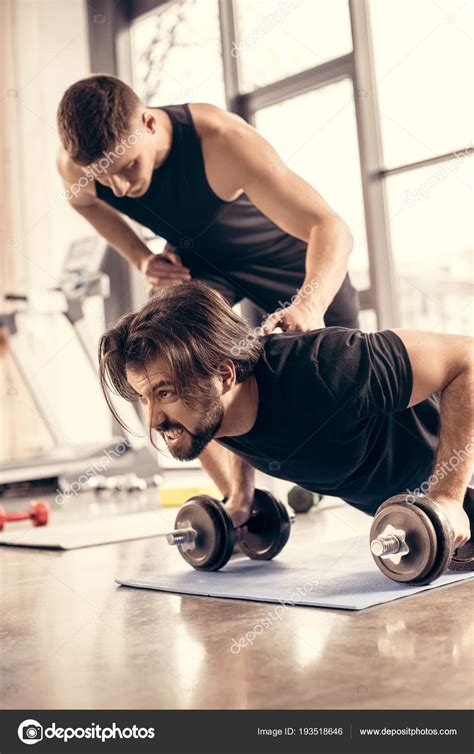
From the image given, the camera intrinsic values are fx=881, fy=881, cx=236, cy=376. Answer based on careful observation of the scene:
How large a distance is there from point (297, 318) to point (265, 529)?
0.51 meters

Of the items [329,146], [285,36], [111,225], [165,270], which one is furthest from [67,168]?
[285,36]

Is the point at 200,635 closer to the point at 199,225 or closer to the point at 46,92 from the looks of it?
the point at 199,225

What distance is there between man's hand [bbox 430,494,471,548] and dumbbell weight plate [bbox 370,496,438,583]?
51mm

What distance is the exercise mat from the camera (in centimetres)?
148

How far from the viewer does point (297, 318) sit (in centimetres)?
158

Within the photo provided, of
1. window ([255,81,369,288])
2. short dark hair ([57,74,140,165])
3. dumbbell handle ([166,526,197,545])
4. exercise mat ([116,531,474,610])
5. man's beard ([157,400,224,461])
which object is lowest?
exercise mat ([116,531,474,610])

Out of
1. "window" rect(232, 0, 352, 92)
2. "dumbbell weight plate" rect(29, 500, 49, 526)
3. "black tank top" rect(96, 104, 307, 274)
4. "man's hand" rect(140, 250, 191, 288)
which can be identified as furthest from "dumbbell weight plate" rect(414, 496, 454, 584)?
"window" rect(232, 0, 352, 92)

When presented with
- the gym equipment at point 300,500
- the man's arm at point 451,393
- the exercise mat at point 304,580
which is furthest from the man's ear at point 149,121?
the gym equipment at point 300,500

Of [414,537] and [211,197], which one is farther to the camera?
[211,197]

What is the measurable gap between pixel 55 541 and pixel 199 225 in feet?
3.27

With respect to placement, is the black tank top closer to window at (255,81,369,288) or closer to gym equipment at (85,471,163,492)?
gym equipment at (85,471,163,492)

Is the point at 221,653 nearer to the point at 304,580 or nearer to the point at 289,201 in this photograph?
the point at 304,580
